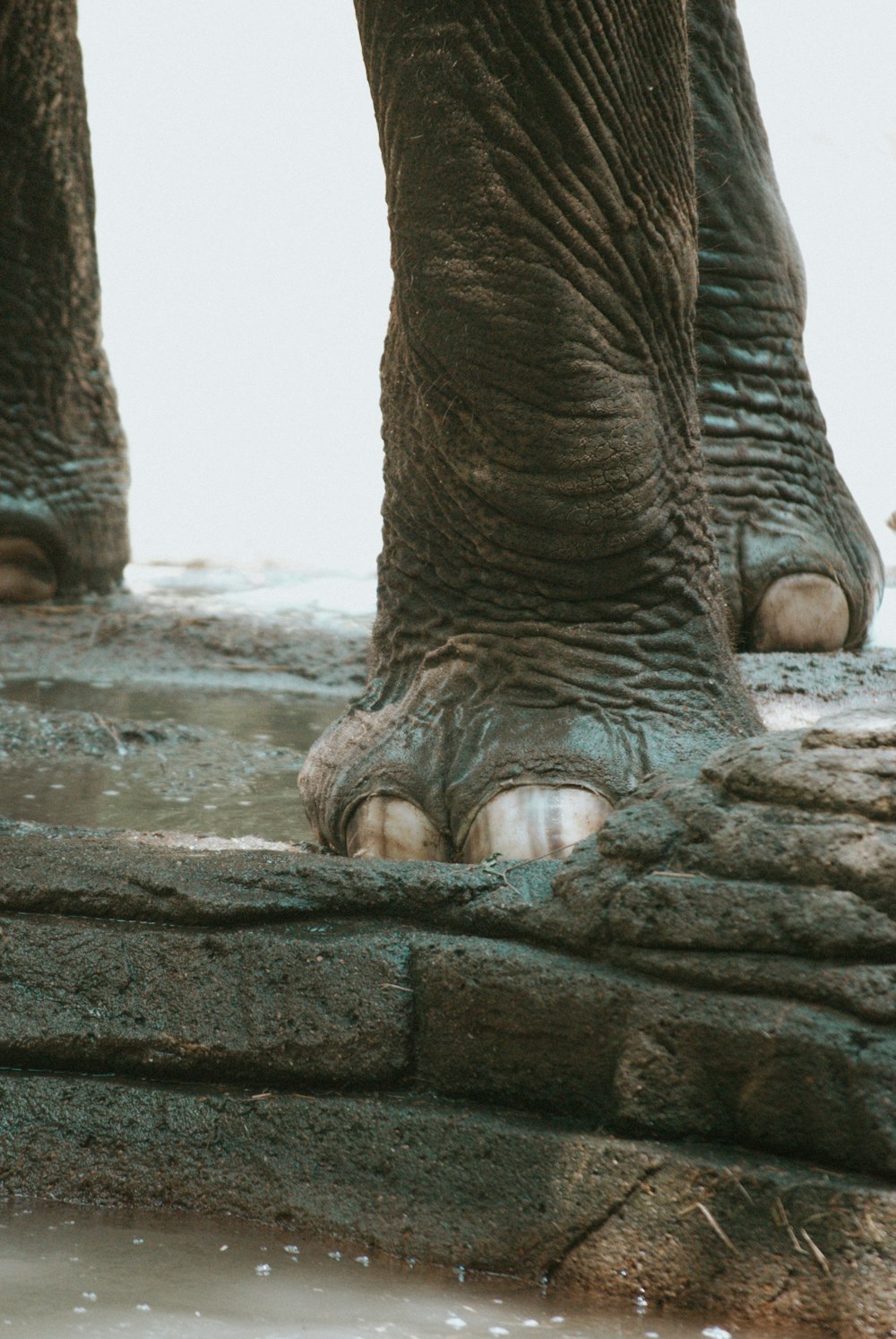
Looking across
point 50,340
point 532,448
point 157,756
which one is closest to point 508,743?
point 532,448

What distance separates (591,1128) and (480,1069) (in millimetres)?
95

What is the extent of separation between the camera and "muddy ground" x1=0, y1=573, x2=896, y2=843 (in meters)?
2.15

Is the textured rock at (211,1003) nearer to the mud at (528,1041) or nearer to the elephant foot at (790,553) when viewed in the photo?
the mud at (528,1041)

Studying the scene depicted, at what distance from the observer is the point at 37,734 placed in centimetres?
256

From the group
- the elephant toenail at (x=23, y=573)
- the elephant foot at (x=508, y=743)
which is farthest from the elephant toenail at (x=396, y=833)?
the elephant toenail at (x=23, y=573)

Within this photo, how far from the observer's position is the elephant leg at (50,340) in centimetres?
370

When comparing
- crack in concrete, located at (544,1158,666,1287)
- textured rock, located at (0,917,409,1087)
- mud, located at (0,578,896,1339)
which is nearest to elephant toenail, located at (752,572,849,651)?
mud, located at (0,578,896,1339)

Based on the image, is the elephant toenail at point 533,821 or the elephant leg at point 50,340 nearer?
the elephant toenail at point 533,821

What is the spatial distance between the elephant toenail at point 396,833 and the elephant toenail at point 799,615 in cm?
129

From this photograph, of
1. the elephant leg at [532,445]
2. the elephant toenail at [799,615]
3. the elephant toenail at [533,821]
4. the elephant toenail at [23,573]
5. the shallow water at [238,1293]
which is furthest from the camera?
the elephant toenail at [23,573]

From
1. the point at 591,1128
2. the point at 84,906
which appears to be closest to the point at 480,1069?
the point at 591,1128

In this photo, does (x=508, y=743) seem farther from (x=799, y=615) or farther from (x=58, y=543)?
(x=58, y=543)

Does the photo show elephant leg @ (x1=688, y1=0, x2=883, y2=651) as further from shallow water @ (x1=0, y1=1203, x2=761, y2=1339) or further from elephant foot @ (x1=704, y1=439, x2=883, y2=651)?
shallow water @ (x1=0, y1=1203, x2=761, y2=1339)

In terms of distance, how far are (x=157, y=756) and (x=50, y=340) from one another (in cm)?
185
